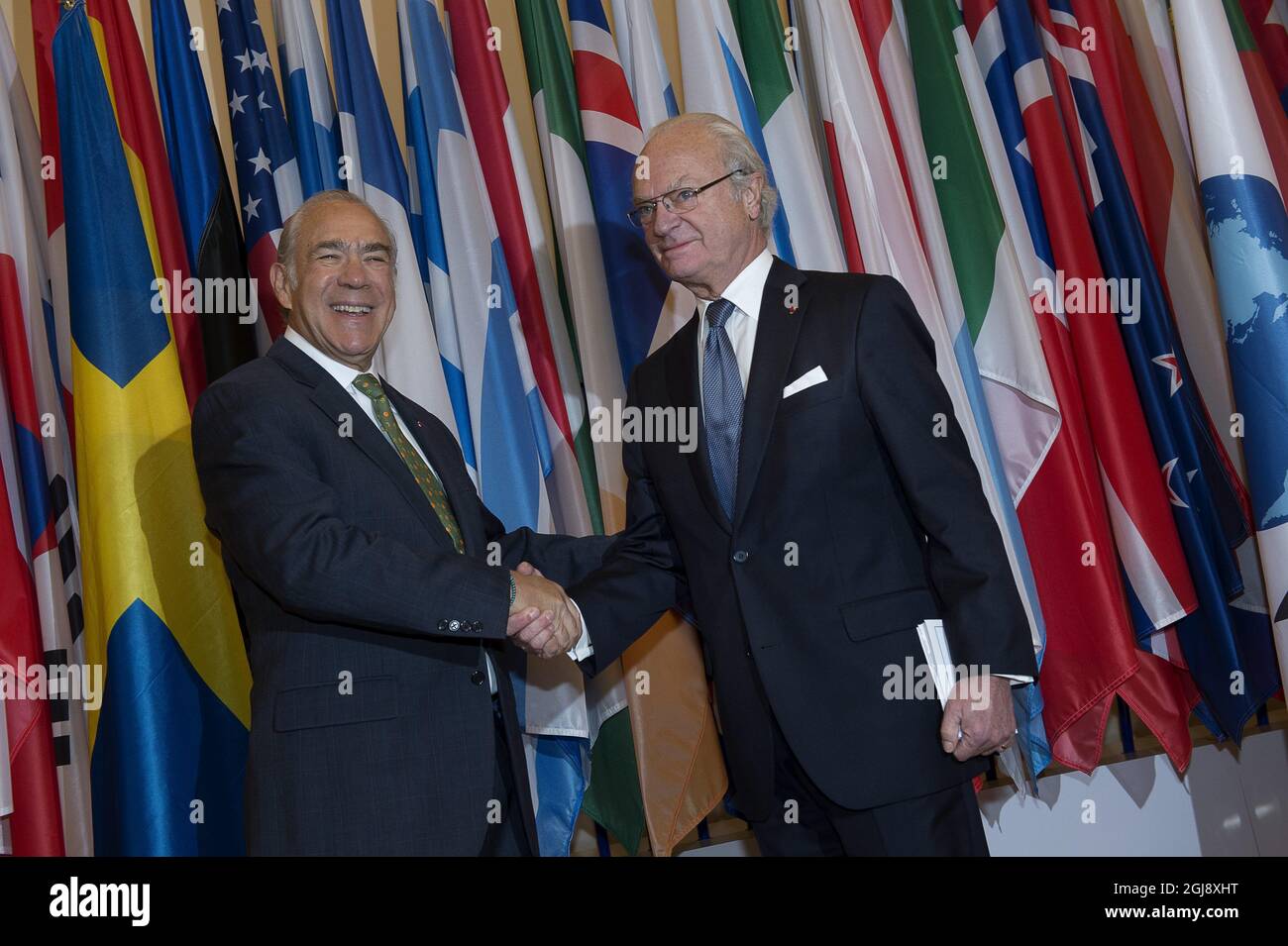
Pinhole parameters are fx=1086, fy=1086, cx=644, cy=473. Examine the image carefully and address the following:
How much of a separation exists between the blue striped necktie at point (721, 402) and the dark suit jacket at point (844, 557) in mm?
33

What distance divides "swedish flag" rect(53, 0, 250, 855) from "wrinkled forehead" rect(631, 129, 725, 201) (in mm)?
1516

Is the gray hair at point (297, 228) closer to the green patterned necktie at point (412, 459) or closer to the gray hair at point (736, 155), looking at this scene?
the green patterned necktie at point (412, 459)

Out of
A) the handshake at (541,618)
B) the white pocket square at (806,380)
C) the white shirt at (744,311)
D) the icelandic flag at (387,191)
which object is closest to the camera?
the white pocket square at (806,380)

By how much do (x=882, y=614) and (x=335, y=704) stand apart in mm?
1179

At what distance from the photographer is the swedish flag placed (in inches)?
117

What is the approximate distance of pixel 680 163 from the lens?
9.10ft

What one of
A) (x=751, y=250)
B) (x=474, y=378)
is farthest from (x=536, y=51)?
(x=751, y=250)

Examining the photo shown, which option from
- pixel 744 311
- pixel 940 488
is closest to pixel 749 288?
pixel 744 311

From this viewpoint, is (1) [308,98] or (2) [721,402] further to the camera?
(1) [308,98]

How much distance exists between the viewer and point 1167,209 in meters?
3.74

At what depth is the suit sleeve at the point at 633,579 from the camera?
2795 millimetres

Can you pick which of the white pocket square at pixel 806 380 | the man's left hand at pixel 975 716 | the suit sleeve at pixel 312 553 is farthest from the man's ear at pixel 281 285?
the man's left hand at pixel 975 716

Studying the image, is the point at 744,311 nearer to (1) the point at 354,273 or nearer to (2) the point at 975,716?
(1) the point at 354,273

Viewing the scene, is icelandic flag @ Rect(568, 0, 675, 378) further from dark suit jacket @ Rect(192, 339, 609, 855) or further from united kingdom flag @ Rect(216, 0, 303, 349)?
dark suit jacket @ Rect(192, 339, 609, 855)
